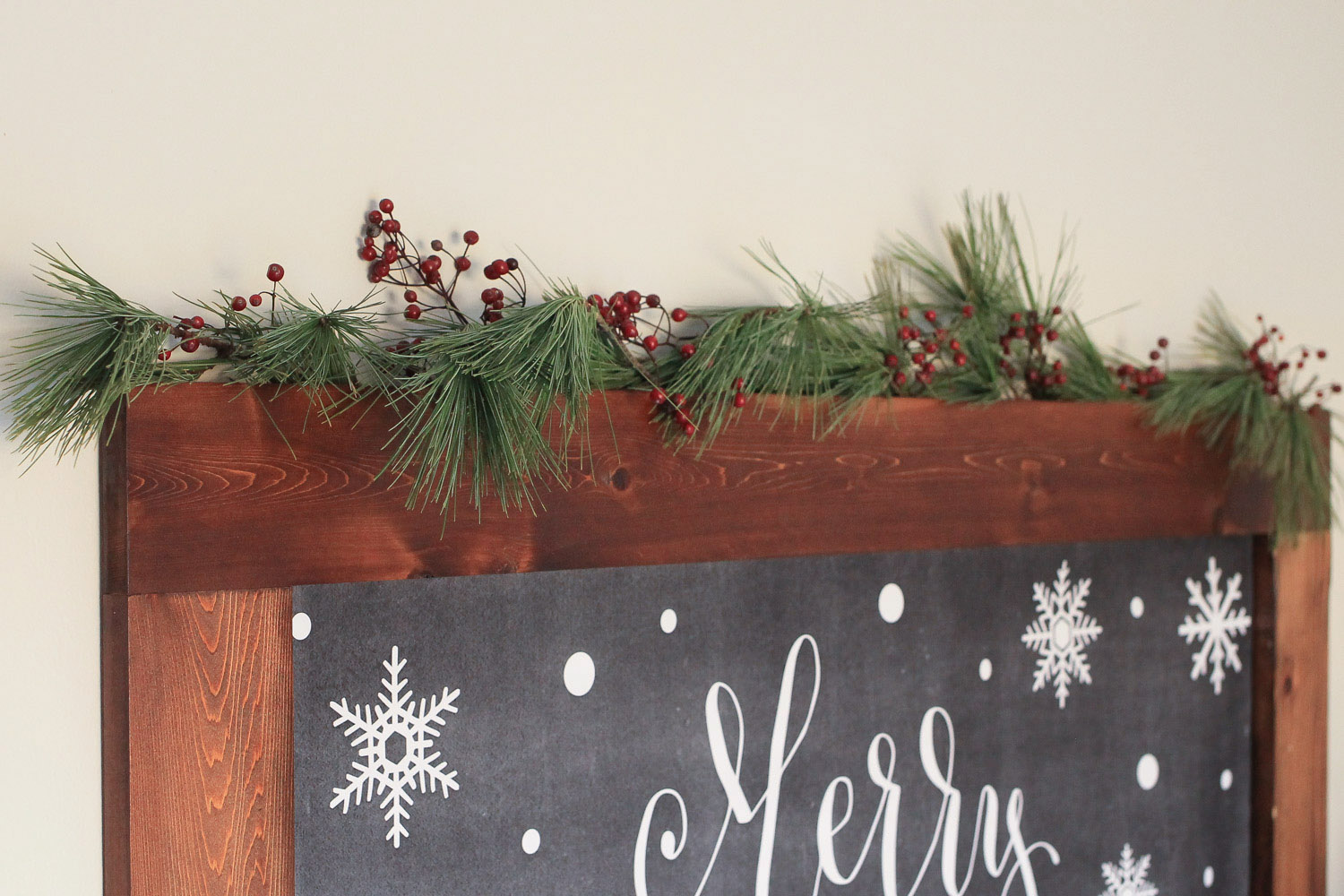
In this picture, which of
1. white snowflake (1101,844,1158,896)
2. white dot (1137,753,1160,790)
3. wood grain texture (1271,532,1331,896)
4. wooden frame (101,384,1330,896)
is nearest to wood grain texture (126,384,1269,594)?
wooden frame (101,384,1330,896)

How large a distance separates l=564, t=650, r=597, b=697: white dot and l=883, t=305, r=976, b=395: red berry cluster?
0.39 meters

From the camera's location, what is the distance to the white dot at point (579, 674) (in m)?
0.84

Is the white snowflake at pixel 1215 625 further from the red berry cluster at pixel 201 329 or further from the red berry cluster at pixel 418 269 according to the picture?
the red berry cluster at pixel 201 329

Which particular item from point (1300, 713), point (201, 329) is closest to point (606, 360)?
point (201, 329)

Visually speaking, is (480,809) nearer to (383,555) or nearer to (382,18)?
(383,555)

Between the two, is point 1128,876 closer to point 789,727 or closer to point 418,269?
point 789,727

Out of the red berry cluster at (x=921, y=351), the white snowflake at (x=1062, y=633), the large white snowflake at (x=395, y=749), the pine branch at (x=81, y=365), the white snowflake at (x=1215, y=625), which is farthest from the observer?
the white snowflake at (x=1215, y=625)

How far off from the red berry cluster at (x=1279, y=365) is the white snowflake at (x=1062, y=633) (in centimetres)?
36

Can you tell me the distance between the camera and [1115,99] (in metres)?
1.21

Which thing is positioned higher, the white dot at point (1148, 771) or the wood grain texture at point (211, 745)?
the wood grain texture at point (211, 745)

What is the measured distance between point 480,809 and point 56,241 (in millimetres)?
495

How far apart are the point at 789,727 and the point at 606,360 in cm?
37

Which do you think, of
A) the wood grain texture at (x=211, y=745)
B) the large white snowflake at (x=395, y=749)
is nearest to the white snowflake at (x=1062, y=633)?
the large white snowflake at (x=395, y=749)

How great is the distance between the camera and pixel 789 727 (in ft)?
3.10
